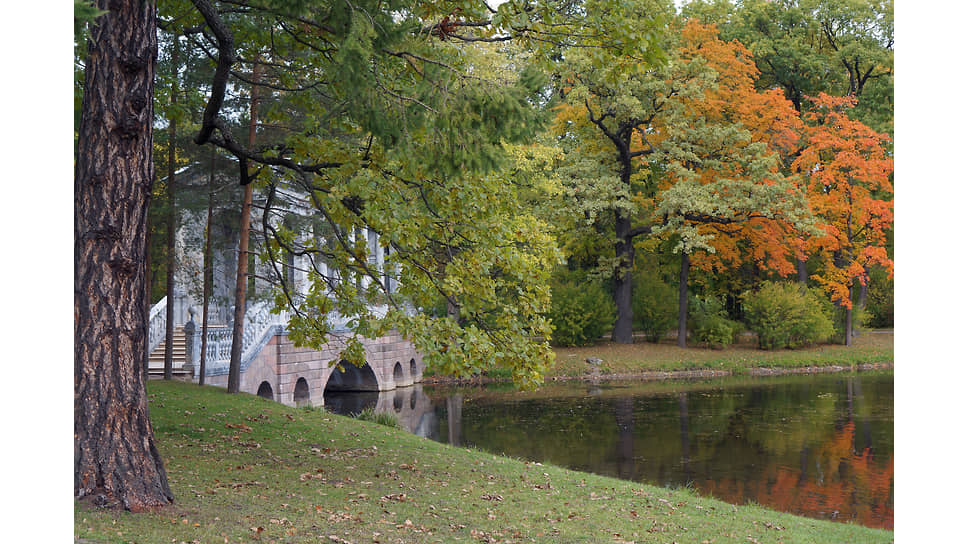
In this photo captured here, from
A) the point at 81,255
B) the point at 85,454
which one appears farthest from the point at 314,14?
the point at 85,454

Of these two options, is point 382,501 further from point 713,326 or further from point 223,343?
point 713,326

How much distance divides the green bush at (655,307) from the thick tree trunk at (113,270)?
2803cm

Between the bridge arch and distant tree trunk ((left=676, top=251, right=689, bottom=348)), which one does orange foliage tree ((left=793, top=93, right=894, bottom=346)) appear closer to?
distant tree trunk ((left=676, top=251, right=689, bottom=348))

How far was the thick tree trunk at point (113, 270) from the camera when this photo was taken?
6520 mm

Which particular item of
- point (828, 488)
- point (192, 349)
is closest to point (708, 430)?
point (828, 488)

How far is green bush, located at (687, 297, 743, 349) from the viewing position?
31.6 metres

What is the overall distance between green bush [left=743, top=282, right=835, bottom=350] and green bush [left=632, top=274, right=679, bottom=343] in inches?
114

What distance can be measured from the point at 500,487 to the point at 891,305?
3382 cm

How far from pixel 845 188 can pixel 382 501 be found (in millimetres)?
27424

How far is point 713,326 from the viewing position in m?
31.9

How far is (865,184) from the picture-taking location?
1283 inches

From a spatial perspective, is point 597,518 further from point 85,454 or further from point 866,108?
point 866,108

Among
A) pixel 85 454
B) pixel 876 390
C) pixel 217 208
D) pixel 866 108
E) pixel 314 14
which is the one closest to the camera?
pixel 85 454

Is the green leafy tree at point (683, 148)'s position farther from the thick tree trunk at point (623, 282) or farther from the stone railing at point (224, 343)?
the stone railing at point (224, 343)
